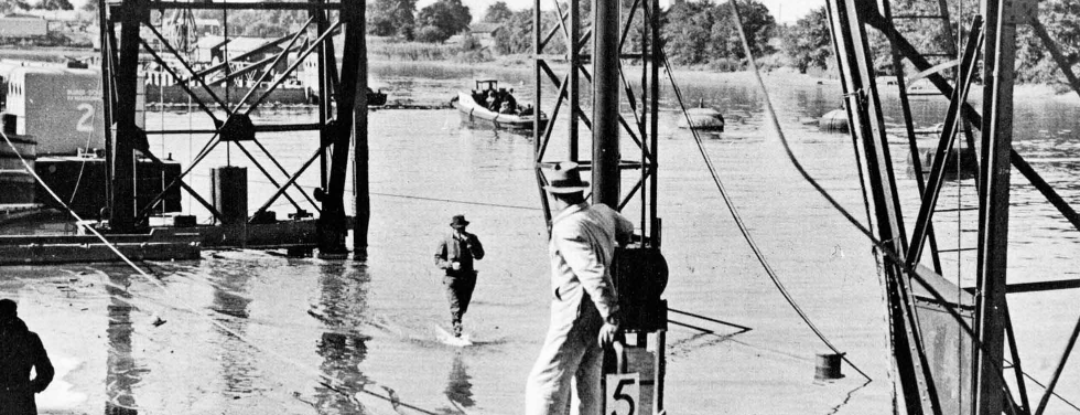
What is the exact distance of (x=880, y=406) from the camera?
1225 cm

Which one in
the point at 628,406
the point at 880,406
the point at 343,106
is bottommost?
the point at 880,406

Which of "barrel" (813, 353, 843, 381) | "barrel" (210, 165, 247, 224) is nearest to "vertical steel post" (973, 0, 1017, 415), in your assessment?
"barrel" (813, 353, 843, 381)

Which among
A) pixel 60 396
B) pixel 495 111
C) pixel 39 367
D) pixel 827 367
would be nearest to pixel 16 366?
pixel 39 367

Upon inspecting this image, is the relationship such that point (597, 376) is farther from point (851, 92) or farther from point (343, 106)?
point (343, 106)

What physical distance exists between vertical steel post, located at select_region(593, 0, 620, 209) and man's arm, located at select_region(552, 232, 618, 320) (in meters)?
1.85

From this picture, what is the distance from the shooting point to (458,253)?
15.0m

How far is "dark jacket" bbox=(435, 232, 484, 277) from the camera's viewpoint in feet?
49.0

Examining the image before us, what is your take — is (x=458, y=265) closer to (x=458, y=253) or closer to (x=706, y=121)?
(x=458, y=253)

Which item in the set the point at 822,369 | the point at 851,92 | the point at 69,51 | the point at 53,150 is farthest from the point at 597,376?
the point at 69,51

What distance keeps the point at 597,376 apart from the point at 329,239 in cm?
1399

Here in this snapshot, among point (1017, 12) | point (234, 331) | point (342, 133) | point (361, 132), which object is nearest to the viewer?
point (1017, 12)

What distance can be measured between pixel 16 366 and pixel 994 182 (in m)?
5.93

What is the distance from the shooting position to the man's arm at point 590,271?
24.9 ft

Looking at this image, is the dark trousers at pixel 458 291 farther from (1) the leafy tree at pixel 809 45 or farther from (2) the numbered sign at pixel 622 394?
(1) the leafy tree at pixel 809 45
